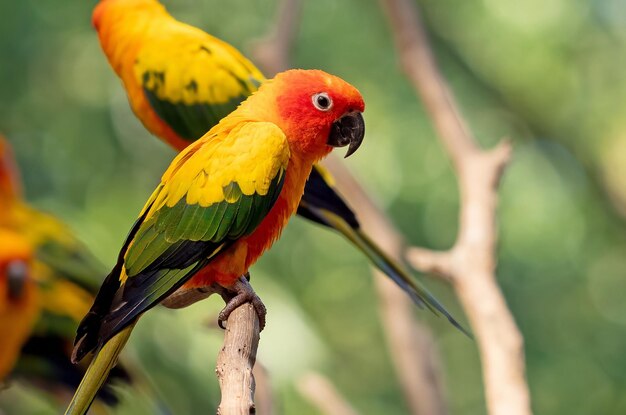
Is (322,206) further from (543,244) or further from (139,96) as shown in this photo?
(543,244)

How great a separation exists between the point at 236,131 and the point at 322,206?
0.28m

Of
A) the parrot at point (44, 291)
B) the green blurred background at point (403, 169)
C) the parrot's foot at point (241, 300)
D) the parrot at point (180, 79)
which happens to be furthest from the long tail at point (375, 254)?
the green blurred background at point (403, 169)

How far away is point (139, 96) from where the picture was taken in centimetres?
118

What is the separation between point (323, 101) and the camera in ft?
2.60

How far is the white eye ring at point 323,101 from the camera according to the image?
2.59 ft

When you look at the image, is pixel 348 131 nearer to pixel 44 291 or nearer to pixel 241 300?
pixel 241 300

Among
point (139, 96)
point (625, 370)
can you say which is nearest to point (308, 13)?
point (625, 370)

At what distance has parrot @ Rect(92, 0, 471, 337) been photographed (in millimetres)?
1075

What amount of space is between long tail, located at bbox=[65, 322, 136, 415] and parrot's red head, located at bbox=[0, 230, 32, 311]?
85 cm

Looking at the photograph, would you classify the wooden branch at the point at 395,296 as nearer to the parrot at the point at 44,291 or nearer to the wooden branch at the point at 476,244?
the wooden branch at the point at 476,244

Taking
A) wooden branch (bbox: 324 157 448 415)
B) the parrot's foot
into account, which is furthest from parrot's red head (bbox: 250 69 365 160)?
wooden branch (bbox: 324 157 448 415)

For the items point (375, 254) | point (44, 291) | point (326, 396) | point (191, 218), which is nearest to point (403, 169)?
point (326, 396)

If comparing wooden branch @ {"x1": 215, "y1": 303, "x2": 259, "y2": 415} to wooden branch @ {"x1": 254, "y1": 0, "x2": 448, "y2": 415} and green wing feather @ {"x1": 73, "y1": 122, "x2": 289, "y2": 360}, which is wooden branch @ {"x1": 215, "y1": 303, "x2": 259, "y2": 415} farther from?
wooden branch @ {"x1": 254, "y1": 0, "x2": 448, "y2": 415}

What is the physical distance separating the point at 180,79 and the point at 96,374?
1.89ft
